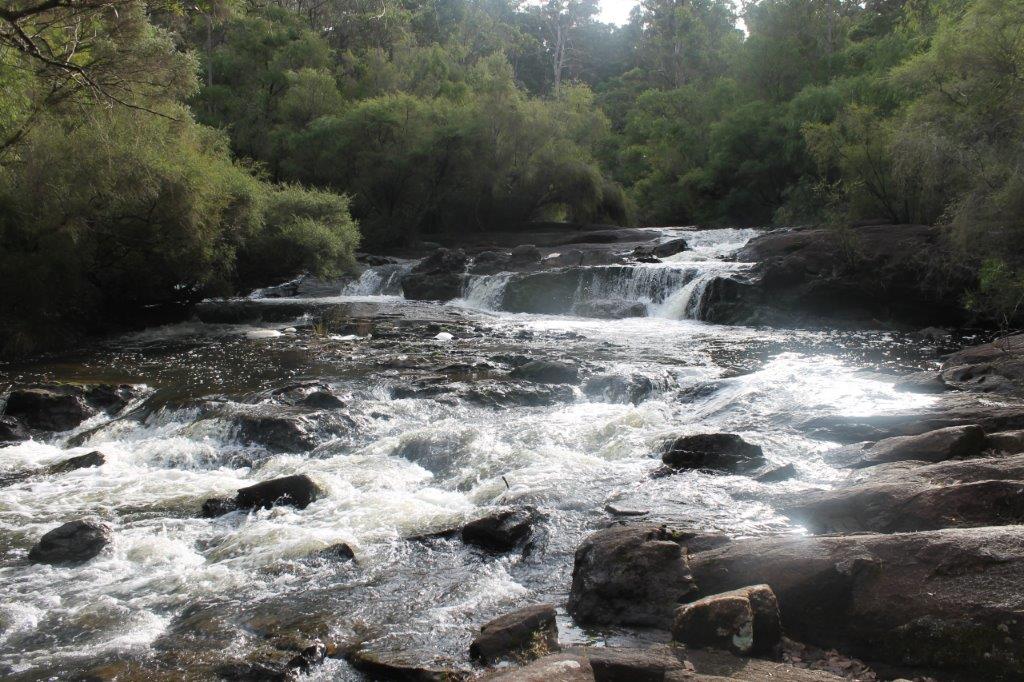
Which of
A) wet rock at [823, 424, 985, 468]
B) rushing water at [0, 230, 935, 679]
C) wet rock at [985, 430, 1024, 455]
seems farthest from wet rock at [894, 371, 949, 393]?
wet rock at [985, 430, 1024, 455]

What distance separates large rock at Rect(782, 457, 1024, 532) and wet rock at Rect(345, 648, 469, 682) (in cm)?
370

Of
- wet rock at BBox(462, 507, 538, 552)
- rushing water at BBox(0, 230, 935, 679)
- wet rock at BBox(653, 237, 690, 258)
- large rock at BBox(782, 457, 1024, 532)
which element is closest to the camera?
large rock at BBox(782, 457, 1024, 532)

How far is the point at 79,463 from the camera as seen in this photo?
10000mm

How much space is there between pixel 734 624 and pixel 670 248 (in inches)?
932

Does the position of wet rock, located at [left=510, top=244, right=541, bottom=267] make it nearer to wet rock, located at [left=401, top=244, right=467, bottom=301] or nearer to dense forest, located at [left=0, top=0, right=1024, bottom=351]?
wet rock, located at [left=401, top=244, right=467, bottom=301]

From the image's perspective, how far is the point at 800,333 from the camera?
18812 millimetres

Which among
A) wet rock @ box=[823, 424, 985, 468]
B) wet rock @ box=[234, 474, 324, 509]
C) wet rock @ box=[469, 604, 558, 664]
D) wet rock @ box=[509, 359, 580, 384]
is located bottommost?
wet rock @ box=[234, 474, 324, 509]

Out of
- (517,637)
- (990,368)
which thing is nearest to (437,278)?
(990,368)

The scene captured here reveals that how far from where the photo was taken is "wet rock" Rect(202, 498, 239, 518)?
27.2 ft

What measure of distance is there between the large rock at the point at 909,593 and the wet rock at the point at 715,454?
134 inches

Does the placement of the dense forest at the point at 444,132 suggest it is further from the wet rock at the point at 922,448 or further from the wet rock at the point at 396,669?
the wet rock at the point at 922,448

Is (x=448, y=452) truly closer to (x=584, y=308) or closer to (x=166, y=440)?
(x=166, y=440)

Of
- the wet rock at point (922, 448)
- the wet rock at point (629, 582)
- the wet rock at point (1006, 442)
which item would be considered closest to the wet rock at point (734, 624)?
the wet rock at point (629, 582)

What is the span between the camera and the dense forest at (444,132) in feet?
53.4
